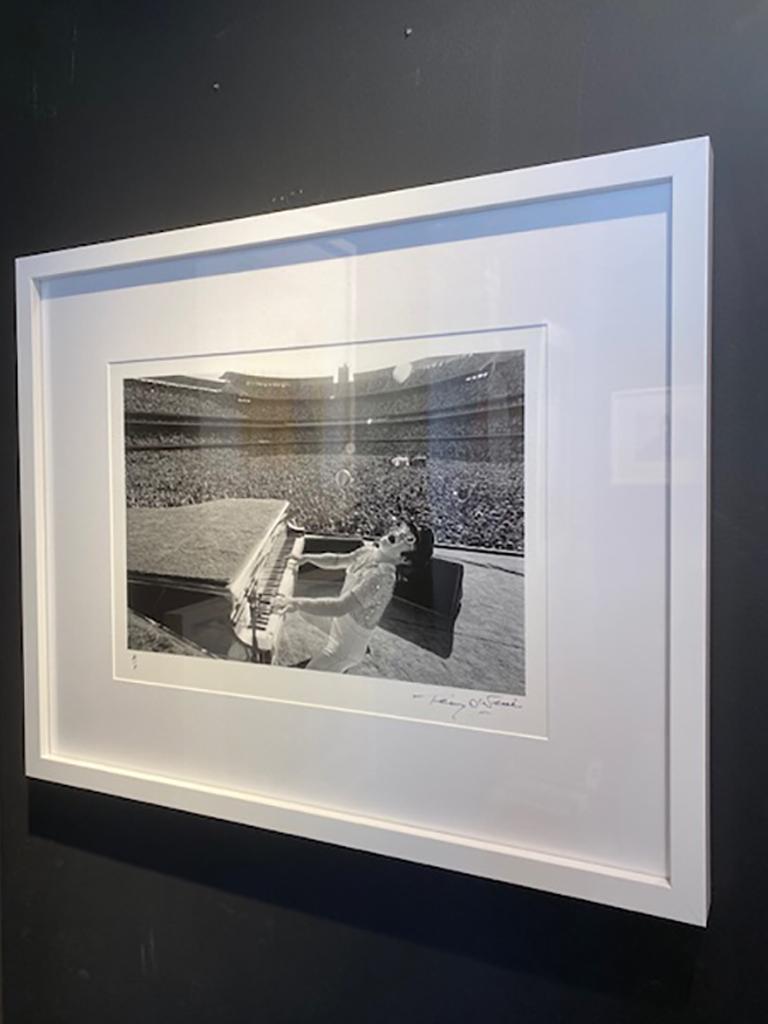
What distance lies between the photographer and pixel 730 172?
573mm

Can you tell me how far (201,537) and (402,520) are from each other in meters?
0.23

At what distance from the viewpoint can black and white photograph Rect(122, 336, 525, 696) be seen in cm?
62

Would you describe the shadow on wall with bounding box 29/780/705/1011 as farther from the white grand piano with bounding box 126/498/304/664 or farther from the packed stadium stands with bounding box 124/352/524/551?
the packed stadium stands with bounding box 124/352/524/551

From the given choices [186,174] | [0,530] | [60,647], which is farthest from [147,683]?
[186,174]

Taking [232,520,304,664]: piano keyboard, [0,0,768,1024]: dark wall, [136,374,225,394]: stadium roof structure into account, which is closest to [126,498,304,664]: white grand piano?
[232,520,304,664]: piano keyboard

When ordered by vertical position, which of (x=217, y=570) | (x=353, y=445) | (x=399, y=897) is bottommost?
(x=399, y=897)

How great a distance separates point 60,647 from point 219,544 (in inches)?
10.3

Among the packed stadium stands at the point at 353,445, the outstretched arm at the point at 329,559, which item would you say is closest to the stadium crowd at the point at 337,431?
the packed stadium stands at the point at 353,445

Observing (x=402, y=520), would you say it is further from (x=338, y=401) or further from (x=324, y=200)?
(x=324, y=200)

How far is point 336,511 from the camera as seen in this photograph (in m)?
0.68

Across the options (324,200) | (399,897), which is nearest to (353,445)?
(324,200)

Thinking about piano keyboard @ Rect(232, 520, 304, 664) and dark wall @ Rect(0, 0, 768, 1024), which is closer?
dark wall @ Rect(0, 0, 768, 1024)

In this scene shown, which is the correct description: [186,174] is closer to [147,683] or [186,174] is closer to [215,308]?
[215,308]
